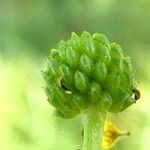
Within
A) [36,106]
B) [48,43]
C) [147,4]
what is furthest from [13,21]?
[36,106]

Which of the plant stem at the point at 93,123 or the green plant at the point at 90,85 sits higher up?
the green plant at the point at 90,85

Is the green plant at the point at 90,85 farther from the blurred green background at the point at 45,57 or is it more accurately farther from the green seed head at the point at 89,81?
the blurred green background at the point at 45,57

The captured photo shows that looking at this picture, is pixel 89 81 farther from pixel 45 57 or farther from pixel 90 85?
pixel 45 57

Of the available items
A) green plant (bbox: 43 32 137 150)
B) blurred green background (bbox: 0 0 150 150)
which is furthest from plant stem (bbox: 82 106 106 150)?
blurred green background (bbox: 0 0 150 150)

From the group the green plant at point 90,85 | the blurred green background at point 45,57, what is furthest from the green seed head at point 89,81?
the blurred green background at point 45,57

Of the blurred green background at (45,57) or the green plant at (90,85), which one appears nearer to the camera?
the green plant at (90,85)

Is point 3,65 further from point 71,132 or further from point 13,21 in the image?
point 13,21

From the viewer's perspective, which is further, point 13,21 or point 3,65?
point 13,21

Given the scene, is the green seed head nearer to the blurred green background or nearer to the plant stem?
the plant stem

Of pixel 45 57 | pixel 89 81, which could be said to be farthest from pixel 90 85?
pixel 45 57
